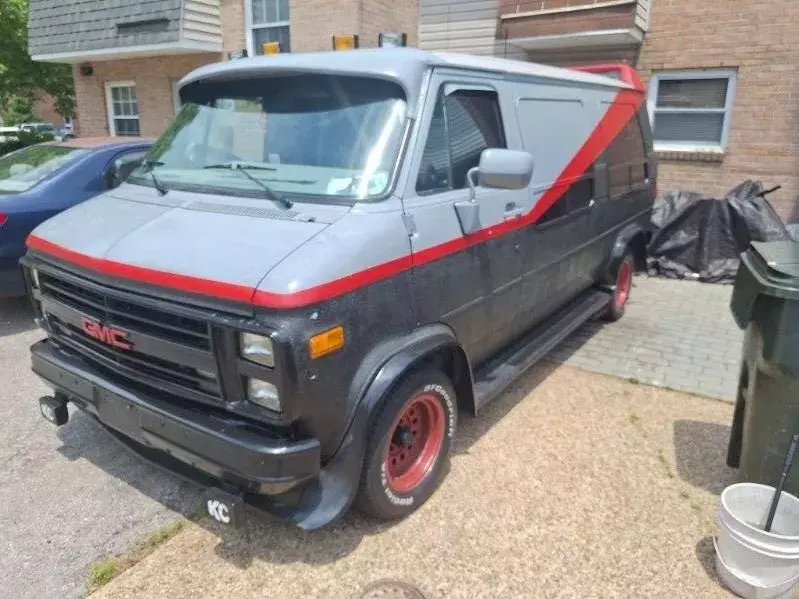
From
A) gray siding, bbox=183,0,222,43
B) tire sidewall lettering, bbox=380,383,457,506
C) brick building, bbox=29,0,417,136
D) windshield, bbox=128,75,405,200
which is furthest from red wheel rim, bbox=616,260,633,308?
gray siding, bbox=183,0,222,43

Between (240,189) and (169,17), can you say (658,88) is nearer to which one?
(240,189)

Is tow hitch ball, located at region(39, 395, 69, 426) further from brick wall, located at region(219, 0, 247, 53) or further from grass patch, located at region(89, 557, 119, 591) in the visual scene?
brick wall, located at region(219, 0, 247, 53)

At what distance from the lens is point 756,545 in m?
2.55

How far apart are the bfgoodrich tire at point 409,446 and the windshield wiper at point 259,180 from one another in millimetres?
1054

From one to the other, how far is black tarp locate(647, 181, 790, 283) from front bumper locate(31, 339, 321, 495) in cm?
719

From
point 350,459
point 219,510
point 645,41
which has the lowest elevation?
point 219,510

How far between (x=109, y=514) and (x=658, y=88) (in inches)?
357

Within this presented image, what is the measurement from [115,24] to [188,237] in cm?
1245

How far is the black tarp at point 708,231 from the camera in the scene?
7680 millimetres

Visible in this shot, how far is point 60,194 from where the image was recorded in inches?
234

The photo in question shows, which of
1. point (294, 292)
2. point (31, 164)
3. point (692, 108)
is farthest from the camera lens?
point (692, 108)

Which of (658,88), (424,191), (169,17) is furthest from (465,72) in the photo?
(169,17)

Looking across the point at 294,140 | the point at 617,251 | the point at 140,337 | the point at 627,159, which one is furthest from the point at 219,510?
the point at 627,159

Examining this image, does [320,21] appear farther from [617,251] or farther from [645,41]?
[617,251]
